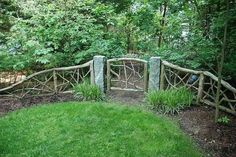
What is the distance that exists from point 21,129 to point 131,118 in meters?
1.91

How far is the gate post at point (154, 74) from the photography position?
22.9 feet

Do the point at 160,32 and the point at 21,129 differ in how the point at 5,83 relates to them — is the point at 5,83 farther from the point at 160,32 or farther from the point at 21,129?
the point at 160,32

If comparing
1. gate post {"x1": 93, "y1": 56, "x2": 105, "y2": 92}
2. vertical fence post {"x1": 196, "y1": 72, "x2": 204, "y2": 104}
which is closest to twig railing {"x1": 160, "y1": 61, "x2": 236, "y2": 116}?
vertical fence post {"x1": 196, "y1": 72, "x2": 204, "y2": 104}

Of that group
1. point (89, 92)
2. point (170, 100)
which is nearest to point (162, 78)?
point (170, 100)

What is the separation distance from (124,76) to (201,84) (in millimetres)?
2189

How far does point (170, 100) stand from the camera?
6414mm

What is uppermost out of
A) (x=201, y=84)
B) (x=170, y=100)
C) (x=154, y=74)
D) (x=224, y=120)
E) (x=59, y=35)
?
(x=59, y=35)

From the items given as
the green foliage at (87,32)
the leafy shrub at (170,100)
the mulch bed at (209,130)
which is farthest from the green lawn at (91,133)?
the green foliage at (87,32)

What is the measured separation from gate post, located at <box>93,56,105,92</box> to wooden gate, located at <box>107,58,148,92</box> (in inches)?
8.6

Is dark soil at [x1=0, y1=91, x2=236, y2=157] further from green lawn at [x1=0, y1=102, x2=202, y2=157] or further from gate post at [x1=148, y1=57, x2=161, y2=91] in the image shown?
gate post at [x1=148, y1=57, x2=161, y2=91]

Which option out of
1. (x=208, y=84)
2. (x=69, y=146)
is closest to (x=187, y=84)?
(x=208, y=84)

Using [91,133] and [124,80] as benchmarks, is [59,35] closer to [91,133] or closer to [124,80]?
[124,80]

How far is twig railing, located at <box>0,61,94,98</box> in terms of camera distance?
7410mm

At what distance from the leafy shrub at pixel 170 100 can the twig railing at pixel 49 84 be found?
1.54m
